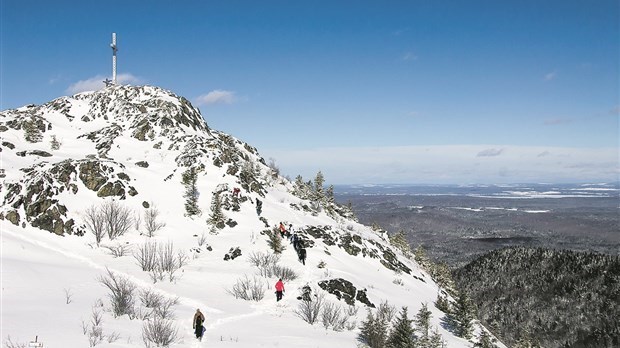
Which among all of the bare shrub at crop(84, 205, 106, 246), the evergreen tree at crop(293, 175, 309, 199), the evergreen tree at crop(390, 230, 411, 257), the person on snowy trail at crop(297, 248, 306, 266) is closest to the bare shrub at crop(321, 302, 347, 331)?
the person on snowy trail at crop(297, 248, 306, 266)

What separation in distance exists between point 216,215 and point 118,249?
910 cm

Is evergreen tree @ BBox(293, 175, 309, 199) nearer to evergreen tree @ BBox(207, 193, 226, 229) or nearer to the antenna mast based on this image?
evergreen tree @ BBox(207, 193, 226, 229)

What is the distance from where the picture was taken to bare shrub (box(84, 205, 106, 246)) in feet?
102

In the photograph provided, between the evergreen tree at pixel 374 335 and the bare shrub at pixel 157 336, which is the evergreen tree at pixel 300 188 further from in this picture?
the bare shrub at pixel 157 336

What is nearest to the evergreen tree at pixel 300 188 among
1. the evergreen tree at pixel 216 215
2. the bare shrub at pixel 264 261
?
the evergreen tree at pixel 216 215

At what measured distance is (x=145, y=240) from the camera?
107 ft

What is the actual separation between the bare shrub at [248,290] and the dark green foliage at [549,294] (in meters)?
83.6

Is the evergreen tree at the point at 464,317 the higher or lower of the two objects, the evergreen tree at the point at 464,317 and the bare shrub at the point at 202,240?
the lower

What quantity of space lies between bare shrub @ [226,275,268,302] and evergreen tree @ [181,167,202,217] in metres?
12.4

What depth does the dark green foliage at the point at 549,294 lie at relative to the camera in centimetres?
10519

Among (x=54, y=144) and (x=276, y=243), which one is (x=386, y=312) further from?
(x=54, y=144)

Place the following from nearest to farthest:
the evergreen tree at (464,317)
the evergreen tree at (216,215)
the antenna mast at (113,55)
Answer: the evergreen tree at (464,317)
the evergreen tree at (216,215)
the antenna mast at (113,55)

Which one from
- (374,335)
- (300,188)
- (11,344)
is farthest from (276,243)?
(300,188)

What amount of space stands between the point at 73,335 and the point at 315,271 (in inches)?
751
